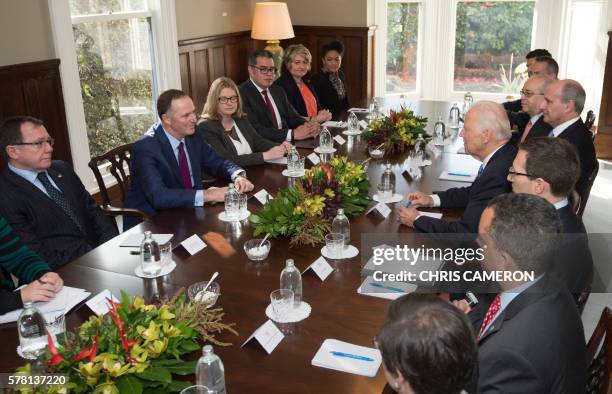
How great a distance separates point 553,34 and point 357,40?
8.36 ft

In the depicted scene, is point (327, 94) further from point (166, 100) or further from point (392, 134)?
point (166, 100)

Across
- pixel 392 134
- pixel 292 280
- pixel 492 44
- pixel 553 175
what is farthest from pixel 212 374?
pixel 492 44

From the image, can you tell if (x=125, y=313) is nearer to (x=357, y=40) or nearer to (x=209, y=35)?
(x=209, y=35)

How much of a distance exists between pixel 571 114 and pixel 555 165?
1452 mm

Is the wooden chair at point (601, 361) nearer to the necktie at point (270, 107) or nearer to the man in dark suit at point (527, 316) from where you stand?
the man in dark suit at point (527, 316)

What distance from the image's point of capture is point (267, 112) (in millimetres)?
4508

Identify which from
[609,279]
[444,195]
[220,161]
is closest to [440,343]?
[444,195]

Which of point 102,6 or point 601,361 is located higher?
point 102,6

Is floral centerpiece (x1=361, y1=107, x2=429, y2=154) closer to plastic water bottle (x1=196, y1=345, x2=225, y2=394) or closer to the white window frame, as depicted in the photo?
the white window frame

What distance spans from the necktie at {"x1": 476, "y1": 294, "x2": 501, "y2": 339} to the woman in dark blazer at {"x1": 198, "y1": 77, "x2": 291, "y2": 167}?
2.06 m

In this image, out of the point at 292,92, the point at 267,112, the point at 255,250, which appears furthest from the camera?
the point at 292,92

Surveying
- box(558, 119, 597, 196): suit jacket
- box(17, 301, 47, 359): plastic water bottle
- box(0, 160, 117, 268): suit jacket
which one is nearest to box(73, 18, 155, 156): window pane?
box(0, 160, 117, 268): suit jacket

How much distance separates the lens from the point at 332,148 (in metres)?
3.91

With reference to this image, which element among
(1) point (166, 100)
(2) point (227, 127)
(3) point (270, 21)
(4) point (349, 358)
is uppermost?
(3) point (270, 21)
